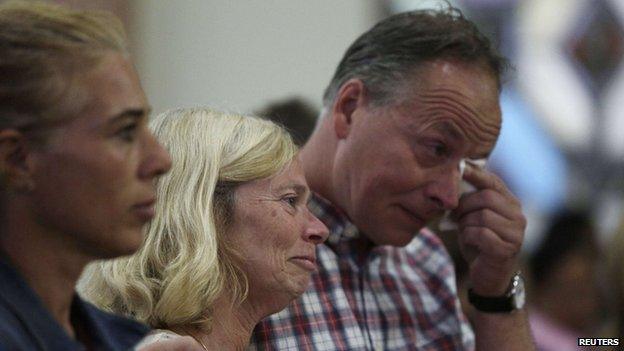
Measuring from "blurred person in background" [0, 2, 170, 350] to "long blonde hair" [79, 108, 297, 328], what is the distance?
0.58 m

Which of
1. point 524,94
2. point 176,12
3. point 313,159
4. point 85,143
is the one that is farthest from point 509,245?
point 176,12

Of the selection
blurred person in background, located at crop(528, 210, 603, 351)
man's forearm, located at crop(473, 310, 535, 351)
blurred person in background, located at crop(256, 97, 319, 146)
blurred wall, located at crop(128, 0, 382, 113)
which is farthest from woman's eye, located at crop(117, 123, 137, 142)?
blurred wall, located at crop(128, 0, 382, 113)

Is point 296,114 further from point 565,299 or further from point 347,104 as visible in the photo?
point 565,299

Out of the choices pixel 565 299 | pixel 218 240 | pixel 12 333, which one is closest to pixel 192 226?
pixel 218 240

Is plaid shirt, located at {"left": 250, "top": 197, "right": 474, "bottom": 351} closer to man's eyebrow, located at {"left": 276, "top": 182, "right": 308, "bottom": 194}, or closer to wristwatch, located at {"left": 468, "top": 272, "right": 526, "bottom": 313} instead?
wristwatch, located at {"left": 468, "top": 272, "right": 526, "bottom": 313}

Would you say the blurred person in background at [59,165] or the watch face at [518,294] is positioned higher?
the blurred person in background at [59,165]

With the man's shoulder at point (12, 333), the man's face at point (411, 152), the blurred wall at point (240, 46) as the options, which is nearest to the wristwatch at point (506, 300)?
the man's face at point (411, 152)

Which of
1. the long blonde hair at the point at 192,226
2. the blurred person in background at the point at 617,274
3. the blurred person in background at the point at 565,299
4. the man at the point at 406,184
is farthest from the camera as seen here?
the blurred person in background at the point at 565,299

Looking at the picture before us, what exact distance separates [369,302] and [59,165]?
124cm

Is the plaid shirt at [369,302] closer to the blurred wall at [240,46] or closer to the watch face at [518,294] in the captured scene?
the watch face at [518,294]

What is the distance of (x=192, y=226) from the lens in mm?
1948

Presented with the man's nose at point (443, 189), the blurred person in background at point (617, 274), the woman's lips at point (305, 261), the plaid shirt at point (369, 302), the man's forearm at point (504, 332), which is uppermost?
the woman's lips at point (305, 261)

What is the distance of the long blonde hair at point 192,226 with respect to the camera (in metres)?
1.90

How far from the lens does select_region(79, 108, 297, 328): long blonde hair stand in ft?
6.23
